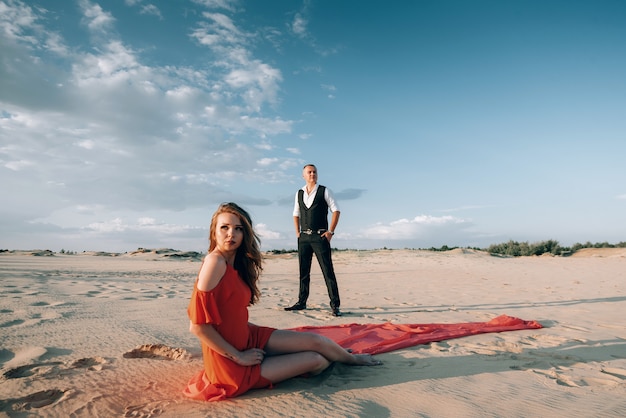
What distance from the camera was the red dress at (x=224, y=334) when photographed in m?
2.51

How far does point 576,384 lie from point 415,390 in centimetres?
122

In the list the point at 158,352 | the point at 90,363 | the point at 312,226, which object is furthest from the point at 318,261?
the point at 90,363

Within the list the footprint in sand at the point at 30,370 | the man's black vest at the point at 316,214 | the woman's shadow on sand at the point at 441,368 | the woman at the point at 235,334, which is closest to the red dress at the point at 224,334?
the woman at the point at 235,334

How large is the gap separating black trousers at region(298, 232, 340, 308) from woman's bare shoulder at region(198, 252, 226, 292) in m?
3.39

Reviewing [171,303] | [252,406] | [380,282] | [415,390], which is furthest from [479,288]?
[252,406]

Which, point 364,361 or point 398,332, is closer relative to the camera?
point 364,361

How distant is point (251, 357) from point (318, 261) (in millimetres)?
3678

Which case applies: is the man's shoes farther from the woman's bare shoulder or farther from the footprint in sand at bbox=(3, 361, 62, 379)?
the woman's bare shoulder

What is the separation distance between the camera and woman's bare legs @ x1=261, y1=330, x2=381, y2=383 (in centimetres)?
274

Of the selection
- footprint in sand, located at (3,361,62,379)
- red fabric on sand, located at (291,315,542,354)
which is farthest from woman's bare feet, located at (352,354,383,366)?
footprint in sand, located at (3,361,62,379)

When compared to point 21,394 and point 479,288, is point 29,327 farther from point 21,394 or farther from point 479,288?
point 479,288

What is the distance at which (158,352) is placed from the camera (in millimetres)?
3652

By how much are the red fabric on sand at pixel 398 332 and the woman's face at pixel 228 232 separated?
5.69ft

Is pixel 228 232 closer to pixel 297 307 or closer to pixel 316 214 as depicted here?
pixel 316 214
